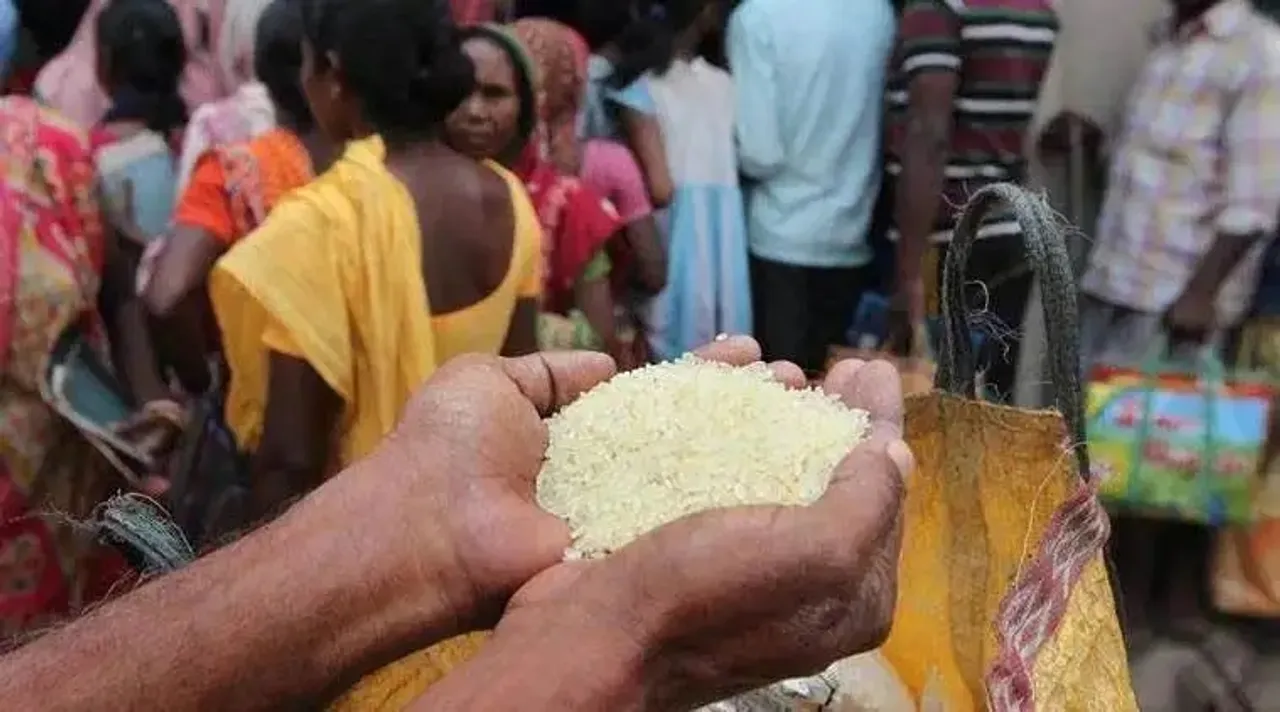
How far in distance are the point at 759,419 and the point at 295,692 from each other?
0.36 metres

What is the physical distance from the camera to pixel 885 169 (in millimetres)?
3197

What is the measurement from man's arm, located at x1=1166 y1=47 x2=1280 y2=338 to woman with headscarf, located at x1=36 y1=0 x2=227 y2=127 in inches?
71.2

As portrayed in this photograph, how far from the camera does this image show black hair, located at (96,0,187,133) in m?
2.88

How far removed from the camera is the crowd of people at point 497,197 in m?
2.08

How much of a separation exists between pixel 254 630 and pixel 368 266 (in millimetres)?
1005

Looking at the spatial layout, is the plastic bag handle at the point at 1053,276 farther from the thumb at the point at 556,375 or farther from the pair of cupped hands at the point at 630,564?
the thumb at the point at 556,375

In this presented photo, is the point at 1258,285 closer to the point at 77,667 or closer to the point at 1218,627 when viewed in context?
the point at 1218,627

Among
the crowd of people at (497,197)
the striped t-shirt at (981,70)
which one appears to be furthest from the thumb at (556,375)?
the striped t-shirt at (981,70)

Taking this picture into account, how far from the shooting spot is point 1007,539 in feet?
4.38

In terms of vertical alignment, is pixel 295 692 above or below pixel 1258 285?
above

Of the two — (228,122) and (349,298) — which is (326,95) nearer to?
(349,298)

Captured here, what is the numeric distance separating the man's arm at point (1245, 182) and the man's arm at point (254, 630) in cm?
209

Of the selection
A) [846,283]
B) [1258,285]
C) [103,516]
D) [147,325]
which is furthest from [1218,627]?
[103,516]

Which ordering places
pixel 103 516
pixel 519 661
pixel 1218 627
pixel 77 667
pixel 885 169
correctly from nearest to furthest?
pixel 519 661
pixel 77 667
pixel 103 516
pixel 1218 627
pixel 885 169
